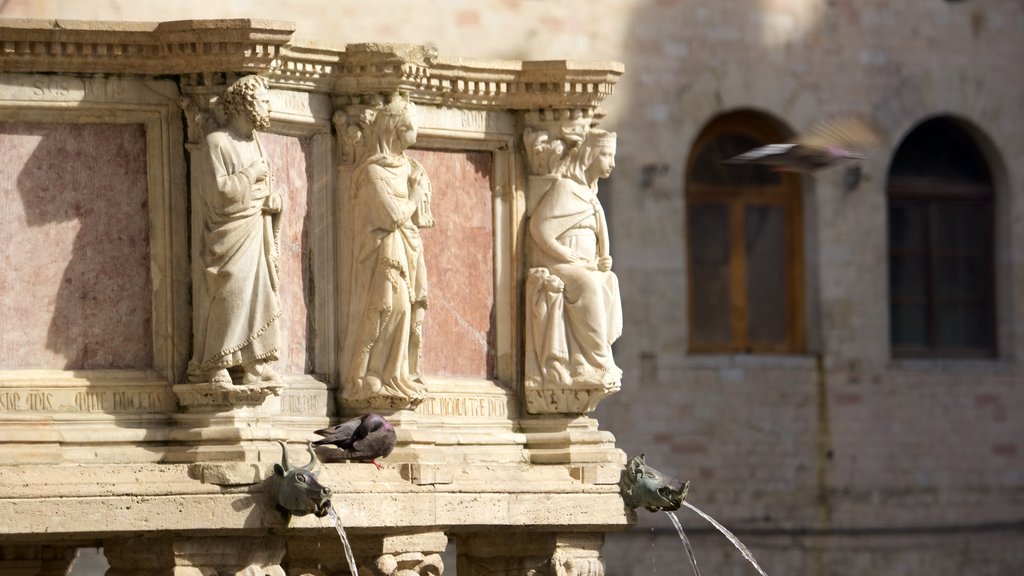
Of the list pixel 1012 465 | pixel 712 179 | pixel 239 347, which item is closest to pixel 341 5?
pixel 712 179

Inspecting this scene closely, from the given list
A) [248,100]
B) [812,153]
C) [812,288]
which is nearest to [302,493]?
[248,100]

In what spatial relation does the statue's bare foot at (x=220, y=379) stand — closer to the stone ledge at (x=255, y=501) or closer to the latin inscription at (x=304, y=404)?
the stone ledge at (x=255, y=501)

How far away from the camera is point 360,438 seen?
51.9 feet

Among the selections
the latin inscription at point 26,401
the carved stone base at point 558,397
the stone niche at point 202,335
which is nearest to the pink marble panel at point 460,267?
the stone niche at point 202,335

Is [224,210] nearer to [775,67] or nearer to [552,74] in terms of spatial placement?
[552,74]

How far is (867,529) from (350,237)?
48.0 ft

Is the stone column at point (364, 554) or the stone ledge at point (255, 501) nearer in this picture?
the stone ledge at point (255, 501)

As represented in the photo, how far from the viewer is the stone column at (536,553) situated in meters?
16.8

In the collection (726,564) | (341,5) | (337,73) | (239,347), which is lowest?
(726,564)

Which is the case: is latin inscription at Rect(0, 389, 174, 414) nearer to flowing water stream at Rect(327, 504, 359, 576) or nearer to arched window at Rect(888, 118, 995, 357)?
flowing water stream at Rect(327, 504, 359, 576)

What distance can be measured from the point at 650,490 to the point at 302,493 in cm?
244

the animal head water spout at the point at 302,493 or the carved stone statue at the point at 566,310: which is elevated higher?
the carved stone statue at the point at 566,310

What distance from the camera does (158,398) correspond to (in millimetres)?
15656

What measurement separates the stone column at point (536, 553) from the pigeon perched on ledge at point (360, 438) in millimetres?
1169
